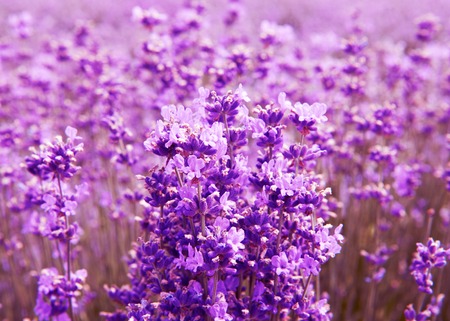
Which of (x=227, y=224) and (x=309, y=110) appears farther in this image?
(x=309, y=110)

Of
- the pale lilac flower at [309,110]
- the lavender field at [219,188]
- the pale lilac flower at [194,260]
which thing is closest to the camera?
the pale lilac flower at [194,260]

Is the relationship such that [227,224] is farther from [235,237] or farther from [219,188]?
[219,188]

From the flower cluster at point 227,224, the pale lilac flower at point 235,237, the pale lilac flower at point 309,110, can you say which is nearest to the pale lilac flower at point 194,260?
the flower cluster at point 227,224

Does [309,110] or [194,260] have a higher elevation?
[309,110]

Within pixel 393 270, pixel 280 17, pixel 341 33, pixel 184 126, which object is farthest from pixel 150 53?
pixel 280 17

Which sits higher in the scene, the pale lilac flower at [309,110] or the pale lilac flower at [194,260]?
the pale lilac flower at [309,110]

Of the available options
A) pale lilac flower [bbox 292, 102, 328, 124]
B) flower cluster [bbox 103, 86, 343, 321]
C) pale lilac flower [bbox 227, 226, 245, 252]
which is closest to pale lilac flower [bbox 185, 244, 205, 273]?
flower cluster [bbox 103, 86, 343, 321]

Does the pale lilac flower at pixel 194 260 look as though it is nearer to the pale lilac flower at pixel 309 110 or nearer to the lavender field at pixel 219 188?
the lavender field at pixel 219 188

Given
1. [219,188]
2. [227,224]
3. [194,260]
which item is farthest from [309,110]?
[194,260]

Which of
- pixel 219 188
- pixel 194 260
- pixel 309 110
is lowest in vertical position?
pixel 194 260
